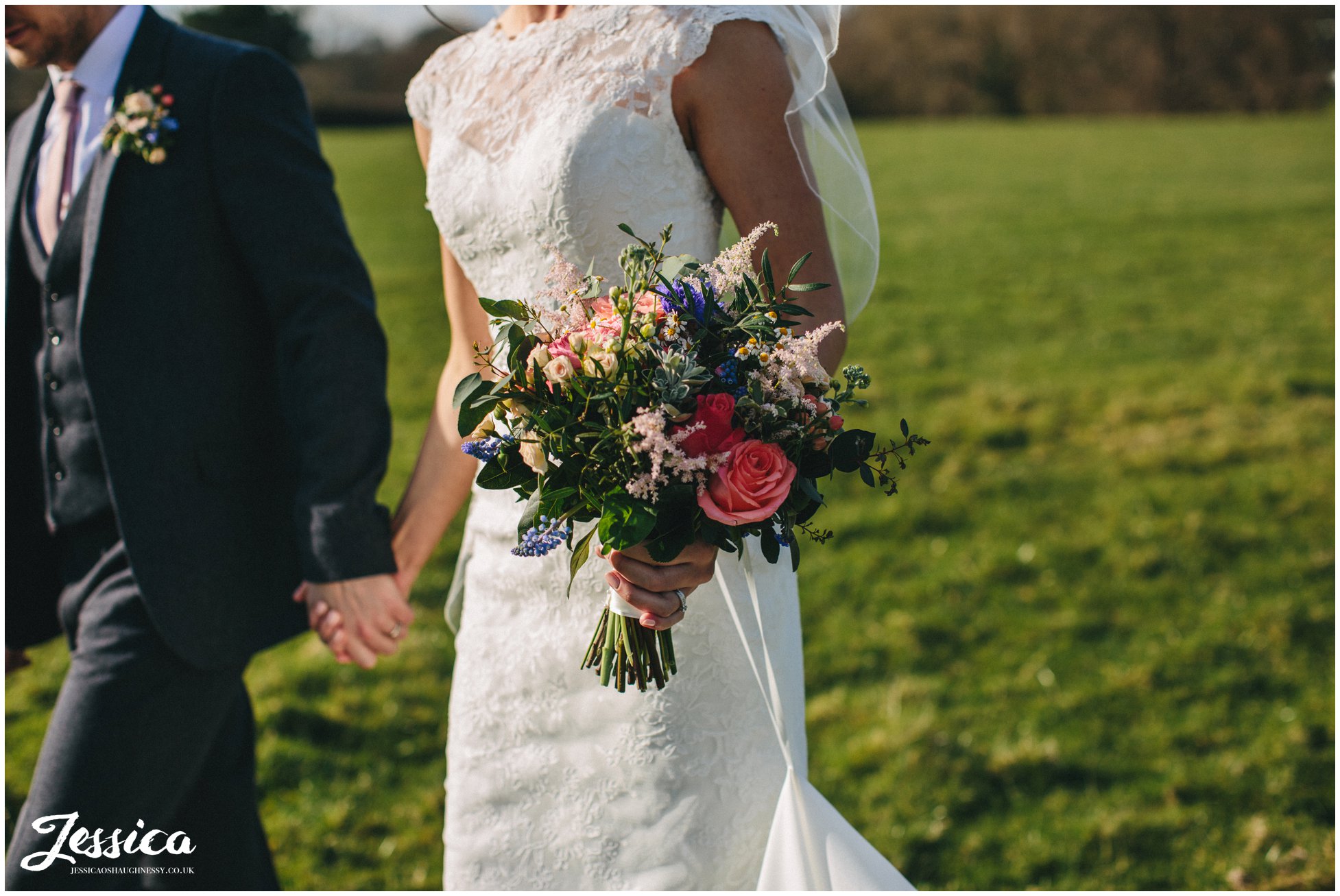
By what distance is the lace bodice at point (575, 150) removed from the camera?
2129mm

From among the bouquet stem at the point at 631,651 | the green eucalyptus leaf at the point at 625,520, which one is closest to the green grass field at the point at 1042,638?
the bouquet stem at the point at 631,651

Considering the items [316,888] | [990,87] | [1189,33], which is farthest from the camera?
[990,87]

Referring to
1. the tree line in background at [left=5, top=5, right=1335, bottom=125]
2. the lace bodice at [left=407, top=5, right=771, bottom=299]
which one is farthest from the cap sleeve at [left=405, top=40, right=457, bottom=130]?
the tree line in background at [left=5, top=5, right=1335, bottom=125]

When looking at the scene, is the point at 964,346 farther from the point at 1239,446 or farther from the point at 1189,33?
the point at 1189,33

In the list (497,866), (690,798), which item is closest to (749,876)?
(690,798)

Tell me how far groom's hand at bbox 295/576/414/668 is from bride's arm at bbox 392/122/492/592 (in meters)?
0.08

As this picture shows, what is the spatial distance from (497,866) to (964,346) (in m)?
7.56

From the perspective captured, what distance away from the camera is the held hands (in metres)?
1.89

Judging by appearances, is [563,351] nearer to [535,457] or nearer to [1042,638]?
[535,457]

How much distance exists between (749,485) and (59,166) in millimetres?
2111

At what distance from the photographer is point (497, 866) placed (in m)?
2.46

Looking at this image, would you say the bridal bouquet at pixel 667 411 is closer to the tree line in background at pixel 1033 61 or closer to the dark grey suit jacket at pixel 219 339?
the dark grey suit jacket at pixel 219 339

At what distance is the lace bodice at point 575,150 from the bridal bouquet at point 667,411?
1.12ft

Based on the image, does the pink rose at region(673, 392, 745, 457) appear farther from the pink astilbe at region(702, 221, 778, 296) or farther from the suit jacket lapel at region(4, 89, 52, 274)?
the suit jacket lapel at region(4, 89, 52, 274)
